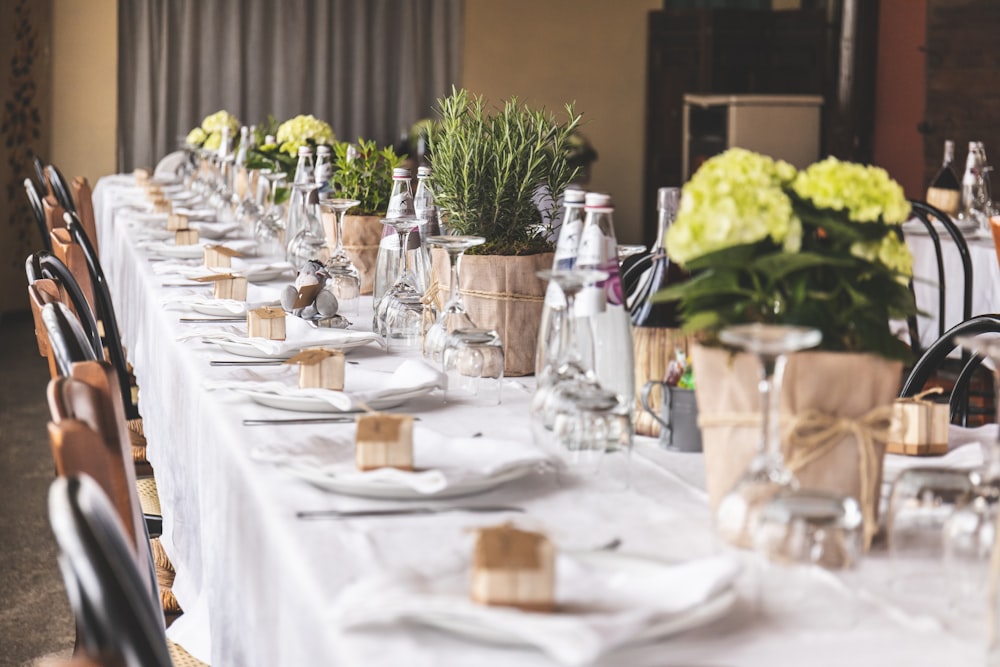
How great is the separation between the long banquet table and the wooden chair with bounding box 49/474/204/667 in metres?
0.14

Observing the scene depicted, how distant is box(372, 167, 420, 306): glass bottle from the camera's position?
8.04ft

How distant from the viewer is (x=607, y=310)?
1690 millimetres

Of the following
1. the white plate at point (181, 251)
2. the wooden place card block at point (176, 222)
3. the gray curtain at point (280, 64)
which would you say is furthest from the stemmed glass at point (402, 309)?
the gray curtain at point (280, 64)

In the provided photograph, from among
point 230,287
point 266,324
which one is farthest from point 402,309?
point 230,287

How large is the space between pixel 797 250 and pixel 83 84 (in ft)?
27.7

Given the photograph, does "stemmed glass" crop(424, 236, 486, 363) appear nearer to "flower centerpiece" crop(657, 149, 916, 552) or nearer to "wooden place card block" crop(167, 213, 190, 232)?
"flower centerpiece" crop(657, 149, 916, 552)

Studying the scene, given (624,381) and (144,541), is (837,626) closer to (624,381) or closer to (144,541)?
(624,381)

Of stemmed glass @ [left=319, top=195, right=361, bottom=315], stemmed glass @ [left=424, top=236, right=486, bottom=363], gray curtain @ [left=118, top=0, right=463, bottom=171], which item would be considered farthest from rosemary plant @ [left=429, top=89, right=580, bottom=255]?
gray curtain @ [left=118, top=0, right=463, bottom=171]

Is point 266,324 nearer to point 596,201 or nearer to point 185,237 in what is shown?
point 596,201

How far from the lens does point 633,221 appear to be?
11.0 meters

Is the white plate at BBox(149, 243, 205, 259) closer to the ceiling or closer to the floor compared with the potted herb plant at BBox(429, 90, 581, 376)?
closer to the floor

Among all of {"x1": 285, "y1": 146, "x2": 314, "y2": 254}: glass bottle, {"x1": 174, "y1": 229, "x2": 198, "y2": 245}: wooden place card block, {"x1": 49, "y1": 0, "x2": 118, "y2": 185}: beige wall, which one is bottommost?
{"x1": 174, "y1": 229, "x2": 198, "y2": 245}: wooden place card block

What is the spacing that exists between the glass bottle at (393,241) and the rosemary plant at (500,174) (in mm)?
251

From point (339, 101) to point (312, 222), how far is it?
7101 mm
